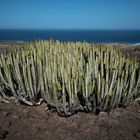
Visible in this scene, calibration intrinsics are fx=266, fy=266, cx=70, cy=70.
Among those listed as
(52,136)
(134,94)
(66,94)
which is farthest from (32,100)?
(134,94)

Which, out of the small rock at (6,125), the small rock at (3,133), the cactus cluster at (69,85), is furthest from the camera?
the cactus cluster at (69,85)

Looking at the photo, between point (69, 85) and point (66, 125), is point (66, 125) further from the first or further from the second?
point (69, 85)

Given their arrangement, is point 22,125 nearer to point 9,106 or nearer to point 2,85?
point 9,106

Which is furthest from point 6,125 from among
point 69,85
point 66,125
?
point 69,85

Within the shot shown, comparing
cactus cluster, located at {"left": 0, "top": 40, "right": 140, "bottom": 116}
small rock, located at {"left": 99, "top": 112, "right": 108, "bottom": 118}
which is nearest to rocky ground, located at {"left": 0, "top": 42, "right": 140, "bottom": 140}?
small rock, located at {"left": 99, "top": 112, "right": 108, "bottom": 118}

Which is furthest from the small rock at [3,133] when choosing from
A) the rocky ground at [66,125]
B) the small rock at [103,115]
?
the small rock at [103,115]

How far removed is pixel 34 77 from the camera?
173 inches

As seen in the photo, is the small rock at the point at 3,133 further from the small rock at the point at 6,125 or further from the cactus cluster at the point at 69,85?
the cactus cluster at the point at 69,85

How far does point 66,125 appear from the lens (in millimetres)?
3771

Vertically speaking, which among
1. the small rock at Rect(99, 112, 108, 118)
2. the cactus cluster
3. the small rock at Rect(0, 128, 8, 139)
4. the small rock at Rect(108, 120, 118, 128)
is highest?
the cactus cluster

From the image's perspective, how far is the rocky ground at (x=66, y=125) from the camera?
3.52 metres

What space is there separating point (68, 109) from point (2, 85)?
141 cm

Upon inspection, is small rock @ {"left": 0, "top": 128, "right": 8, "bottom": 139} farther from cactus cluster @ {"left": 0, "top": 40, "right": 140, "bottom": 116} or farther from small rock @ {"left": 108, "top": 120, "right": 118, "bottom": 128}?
small rock @ {"left": 108, "top": 120, "right": 118, "bottom": 128}

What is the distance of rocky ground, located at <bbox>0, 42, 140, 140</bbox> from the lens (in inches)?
138
